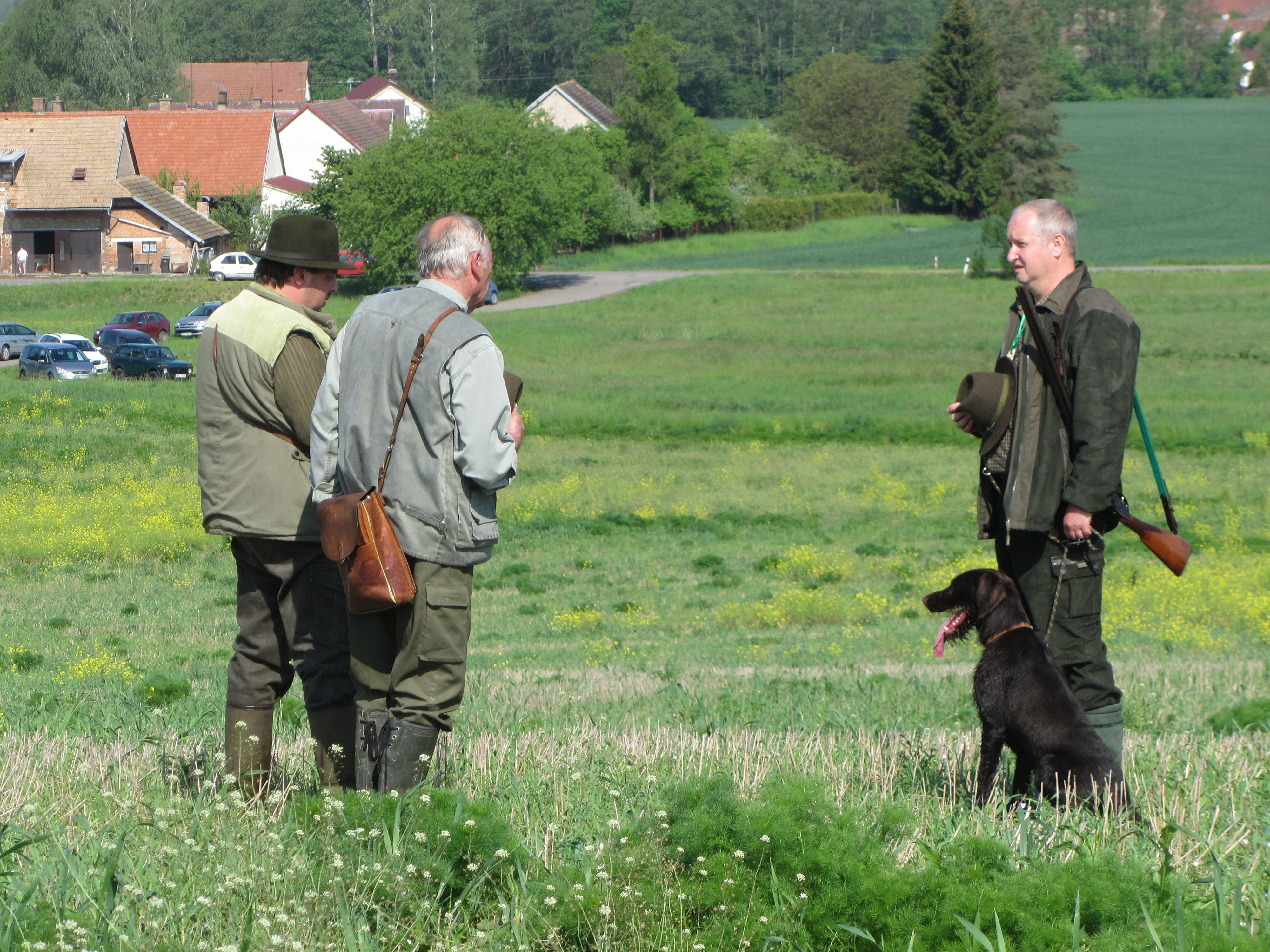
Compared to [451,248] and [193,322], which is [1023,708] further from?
[193,322]

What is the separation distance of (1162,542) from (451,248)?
270 centimetres

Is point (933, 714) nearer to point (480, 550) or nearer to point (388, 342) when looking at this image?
point (480, 550)

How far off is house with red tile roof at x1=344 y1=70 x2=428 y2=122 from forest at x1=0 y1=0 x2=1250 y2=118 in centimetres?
364

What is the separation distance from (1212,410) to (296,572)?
26916 millimetres

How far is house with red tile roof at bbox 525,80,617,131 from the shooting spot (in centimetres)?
8925

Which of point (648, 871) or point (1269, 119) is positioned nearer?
point (648, 871)

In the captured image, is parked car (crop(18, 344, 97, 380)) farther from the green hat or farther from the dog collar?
the dog collar

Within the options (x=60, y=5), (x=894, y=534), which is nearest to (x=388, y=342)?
(x=894, y=534)

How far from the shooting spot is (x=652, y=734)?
523 centimetres

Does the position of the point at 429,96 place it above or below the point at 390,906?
above

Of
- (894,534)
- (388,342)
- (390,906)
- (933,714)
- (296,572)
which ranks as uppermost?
(388,342)

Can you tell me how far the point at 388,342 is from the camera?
12.9 ft

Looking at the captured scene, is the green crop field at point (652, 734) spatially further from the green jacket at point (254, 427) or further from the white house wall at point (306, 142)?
the white house wall at point (306, 142)

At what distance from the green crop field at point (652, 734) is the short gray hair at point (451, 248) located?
5.54ft
